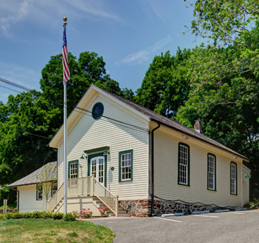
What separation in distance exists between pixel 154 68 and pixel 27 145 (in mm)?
19275

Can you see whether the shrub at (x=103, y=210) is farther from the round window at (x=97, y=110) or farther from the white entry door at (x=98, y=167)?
the round window at (x=97, y=110)

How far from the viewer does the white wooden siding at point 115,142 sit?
53.3 feet

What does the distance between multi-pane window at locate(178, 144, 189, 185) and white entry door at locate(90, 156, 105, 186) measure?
426 centimetres

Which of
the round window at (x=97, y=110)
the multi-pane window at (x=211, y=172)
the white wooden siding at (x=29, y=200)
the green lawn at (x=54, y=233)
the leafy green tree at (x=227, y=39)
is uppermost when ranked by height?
the leafy green tree at (x=227, y=39)

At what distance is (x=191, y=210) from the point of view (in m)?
18.5

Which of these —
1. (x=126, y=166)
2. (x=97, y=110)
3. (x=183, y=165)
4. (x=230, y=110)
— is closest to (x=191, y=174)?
(x=183, y=165)

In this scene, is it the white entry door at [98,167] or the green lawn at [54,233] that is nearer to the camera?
the green lawn at [54,233]

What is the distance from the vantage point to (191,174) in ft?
62.0

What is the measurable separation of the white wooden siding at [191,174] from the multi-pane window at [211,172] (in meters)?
0.33

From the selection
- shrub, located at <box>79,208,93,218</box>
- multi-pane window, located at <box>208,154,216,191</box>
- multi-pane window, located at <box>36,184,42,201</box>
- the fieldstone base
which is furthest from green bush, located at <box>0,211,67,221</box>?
multi-pane window, located at <box>208,154,216,191</box>

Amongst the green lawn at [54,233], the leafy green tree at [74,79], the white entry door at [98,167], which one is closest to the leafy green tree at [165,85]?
the leafy green tree at [74,79]

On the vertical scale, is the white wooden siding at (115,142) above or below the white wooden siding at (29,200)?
above

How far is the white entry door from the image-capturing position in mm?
18562

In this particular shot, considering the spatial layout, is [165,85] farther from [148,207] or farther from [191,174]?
[148,207]
